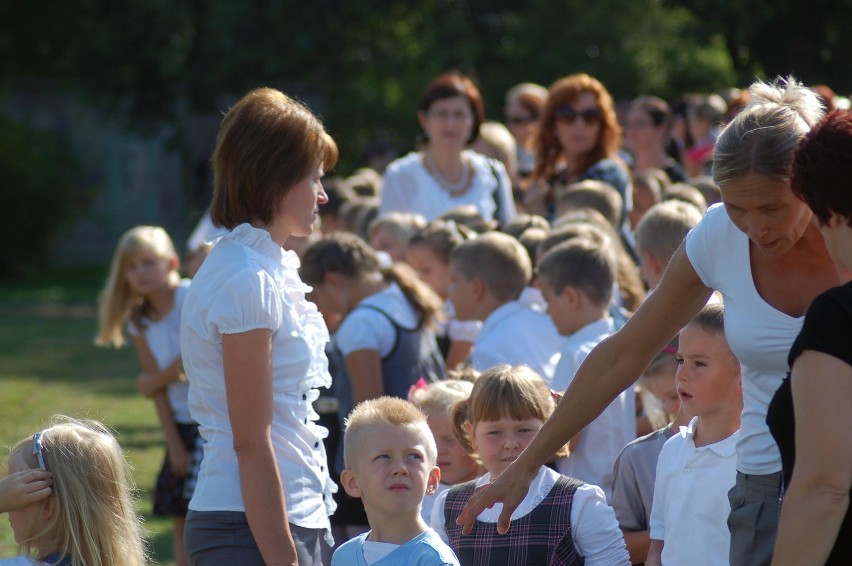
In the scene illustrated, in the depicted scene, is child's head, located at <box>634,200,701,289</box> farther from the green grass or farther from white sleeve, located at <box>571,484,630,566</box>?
the green grass

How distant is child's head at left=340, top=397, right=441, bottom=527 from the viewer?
10.1 feet

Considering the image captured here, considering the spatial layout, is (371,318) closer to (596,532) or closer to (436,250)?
(436,250)

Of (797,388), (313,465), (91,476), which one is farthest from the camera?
(313,465)

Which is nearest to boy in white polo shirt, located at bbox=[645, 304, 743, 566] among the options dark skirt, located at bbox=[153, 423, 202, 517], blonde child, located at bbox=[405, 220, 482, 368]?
blonde child, located at bbox=[405, 220, 482, 368]

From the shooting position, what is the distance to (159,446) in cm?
940

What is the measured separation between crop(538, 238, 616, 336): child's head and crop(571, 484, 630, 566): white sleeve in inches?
50.7

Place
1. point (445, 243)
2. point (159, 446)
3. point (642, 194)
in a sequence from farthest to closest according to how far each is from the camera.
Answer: point (159, 446)
point (642, 194)
point (445, 243)

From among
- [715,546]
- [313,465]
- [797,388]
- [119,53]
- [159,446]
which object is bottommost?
[159,446]

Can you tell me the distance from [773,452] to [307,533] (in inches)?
47.6

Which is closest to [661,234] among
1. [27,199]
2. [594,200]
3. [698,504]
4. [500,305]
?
[500,305]

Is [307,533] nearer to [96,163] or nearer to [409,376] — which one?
[409,376]

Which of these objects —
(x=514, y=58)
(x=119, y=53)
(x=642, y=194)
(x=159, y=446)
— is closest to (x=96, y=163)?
(x=119, y=53)

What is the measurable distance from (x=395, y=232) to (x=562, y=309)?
92.1 inches

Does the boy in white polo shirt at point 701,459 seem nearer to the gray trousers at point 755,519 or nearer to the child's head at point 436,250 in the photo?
the gray trousers at point 755,519
